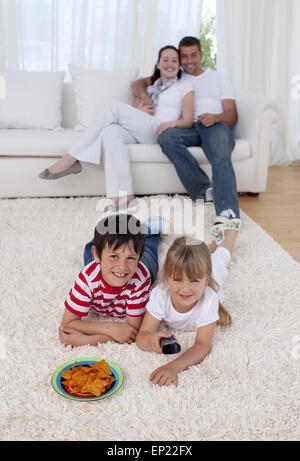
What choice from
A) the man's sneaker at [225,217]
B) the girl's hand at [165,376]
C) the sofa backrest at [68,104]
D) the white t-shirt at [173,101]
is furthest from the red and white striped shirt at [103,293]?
the sofa backrest at [68,104]

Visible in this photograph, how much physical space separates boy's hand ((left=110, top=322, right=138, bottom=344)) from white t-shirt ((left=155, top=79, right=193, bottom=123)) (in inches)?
72.1

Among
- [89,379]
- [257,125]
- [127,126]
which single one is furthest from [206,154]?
[89,379]

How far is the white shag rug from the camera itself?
102cm

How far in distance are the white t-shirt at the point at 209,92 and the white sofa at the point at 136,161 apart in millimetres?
145

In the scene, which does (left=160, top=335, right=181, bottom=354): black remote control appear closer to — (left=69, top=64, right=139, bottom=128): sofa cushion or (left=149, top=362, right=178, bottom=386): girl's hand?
(left=149, top=362, right=178, bottom=386): girl's hand

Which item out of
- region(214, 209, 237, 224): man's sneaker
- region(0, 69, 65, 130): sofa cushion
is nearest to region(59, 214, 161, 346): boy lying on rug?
region(214, 209, 237, 224): man's sneaker

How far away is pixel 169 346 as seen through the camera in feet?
4.07

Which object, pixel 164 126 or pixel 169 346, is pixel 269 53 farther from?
pixel 169 346

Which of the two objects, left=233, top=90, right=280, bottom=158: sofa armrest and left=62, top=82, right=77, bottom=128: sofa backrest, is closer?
left=233, top=90, right=280, bottom=158: sofa armrest

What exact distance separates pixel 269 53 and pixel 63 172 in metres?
2.51

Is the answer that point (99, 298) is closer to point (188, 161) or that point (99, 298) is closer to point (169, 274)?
point (169, 274)

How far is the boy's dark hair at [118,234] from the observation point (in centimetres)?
128

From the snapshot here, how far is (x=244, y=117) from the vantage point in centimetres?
292

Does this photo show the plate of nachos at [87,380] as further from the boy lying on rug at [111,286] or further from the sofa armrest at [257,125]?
the sofa armrest at [257,125]
